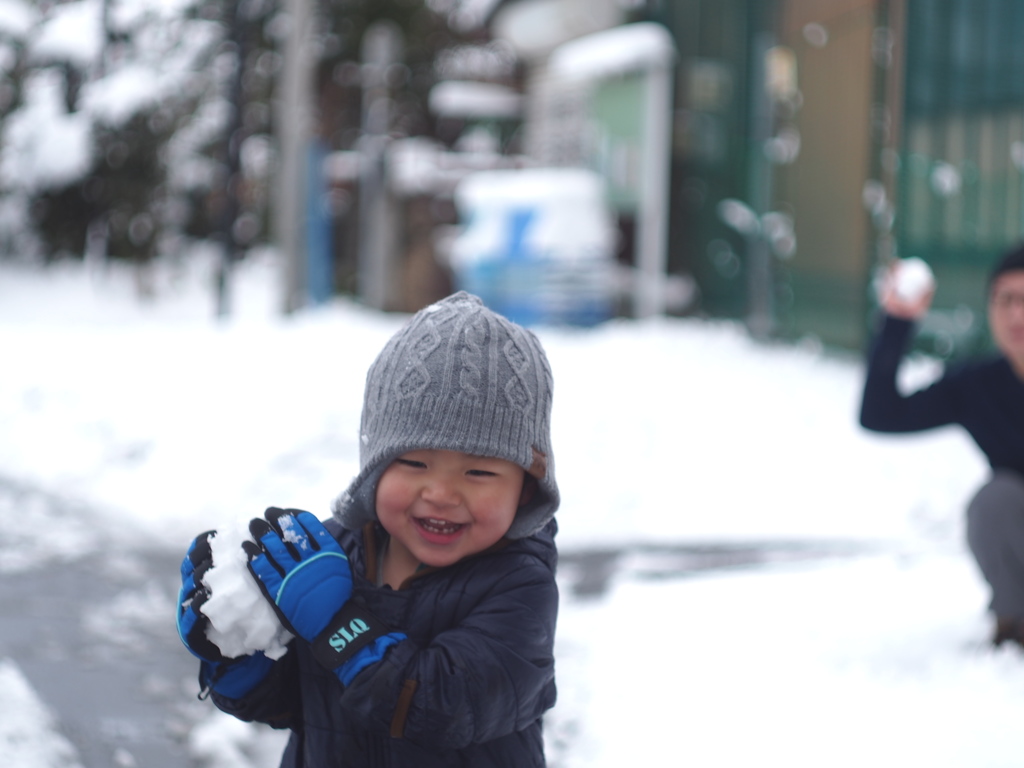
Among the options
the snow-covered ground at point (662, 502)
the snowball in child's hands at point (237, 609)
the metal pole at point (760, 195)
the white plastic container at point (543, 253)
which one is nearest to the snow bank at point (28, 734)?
the snow-covered ground at point (662, 502)

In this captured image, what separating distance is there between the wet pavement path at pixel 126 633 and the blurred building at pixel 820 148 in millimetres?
2744

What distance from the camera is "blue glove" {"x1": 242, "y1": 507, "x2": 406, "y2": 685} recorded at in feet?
5.07

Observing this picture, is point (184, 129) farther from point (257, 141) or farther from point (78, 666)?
point (78, 666)

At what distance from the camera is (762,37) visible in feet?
31.2

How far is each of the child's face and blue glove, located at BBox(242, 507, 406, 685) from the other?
106mm

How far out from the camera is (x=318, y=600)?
5.09 feet

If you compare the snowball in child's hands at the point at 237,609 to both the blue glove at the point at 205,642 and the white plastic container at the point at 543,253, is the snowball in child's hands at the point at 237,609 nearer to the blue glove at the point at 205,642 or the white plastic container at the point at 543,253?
the blue glove at the point at 205,642

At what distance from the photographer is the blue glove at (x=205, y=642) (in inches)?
63.4

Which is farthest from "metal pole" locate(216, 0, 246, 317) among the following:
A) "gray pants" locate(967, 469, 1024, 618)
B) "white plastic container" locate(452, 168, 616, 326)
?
"gray pants" locate(967, 469, 1024, 618)

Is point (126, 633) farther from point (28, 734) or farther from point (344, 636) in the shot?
point (344, 636)

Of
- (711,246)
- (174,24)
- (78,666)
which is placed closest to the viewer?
(78,666)

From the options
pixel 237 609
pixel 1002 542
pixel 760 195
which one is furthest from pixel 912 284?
pixel 760 195

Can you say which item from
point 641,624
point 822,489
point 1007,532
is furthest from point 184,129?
point 1007,532

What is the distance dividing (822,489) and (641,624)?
200 centimetres
